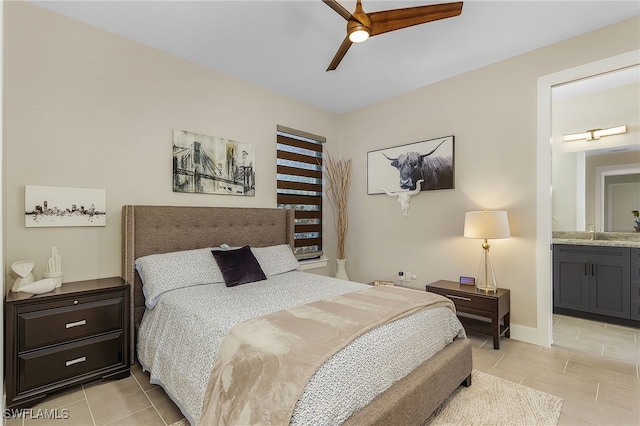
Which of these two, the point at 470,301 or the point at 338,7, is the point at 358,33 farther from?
the point at 470,301

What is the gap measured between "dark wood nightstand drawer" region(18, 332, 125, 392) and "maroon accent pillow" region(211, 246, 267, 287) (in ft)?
2.83

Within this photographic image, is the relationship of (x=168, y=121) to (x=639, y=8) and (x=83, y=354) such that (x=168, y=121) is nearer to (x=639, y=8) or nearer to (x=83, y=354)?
(x=83, y=354)

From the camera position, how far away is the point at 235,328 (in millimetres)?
1670

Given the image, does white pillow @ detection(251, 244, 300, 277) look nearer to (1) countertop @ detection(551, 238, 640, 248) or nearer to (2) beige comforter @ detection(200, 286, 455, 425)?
(2) beige comforter @ detection(200, 286, 455, 425)

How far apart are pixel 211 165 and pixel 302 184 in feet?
4.40

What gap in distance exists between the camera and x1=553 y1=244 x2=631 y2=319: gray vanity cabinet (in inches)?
134

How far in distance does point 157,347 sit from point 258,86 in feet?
9.49

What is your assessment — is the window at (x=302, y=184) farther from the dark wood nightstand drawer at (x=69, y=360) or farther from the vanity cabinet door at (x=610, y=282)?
the vanity cabinet door at (x=610, y=282)

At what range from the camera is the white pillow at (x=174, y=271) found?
2.44m

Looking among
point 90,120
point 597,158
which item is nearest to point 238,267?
Answer: point 90,120

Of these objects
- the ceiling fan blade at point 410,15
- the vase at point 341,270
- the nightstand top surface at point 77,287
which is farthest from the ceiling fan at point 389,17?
the vase at point 341,270

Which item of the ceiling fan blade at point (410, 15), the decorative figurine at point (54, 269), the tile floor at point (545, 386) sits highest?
the ceiling fan blade at point (410, 15)

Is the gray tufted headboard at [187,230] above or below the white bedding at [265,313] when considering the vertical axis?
above

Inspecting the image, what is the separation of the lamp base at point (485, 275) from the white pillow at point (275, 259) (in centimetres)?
190
